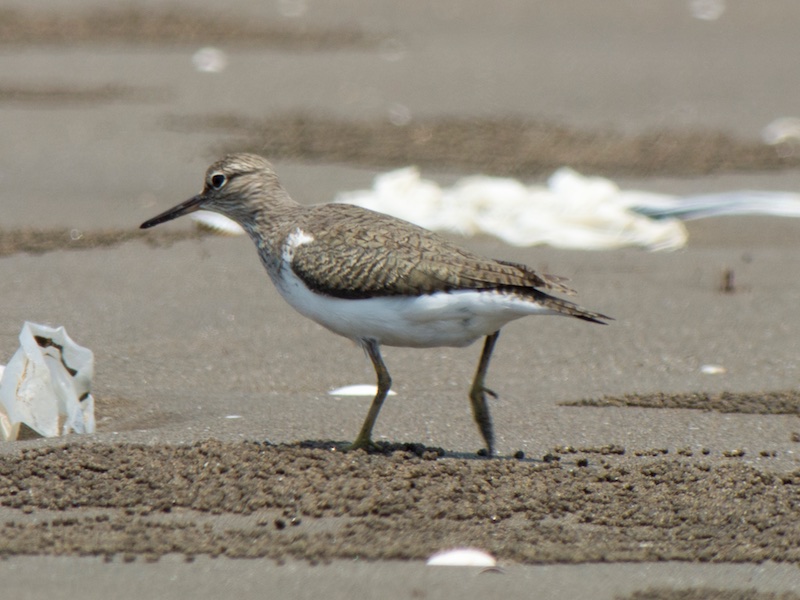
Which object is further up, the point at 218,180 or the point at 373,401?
the point at 218,180

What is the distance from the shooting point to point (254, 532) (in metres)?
3.35

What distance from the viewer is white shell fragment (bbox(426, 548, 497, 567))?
10.4 ft

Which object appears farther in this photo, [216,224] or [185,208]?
[216,224]

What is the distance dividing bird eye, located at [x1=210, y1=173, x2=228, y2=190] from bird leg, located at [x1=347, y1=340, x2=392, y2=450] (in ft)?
2.79

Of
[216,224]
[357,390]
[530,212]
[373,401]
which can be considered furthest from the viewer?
[530,212]

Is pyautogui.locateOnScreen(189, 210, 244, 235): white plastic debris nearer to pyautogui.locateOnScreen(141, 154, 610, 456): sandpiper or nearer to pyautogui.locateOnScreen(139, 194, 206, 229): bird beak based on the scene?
pyautogui.locateOnScreen(139, 194, 206, 229): bird beak

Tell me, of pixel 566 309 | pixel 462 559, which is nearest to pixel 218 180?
pixel 566 309

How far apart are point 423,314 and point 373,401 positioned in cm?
33

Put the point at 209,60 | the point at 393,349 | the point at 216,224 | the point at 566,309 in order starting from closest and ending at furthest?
the point at 566,309, the point at 393,349, the point at 216,224, the point at 209,60

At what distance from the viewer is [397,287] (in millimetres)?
3955

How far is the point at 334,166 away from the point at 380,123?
1211 mm

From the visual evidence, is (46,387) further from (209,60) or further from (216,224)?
(209,60)

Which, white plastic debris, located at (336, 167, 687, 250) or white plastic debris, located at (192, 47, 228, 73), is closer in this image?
white plastic debris, located at (336, 167, 687, 250)

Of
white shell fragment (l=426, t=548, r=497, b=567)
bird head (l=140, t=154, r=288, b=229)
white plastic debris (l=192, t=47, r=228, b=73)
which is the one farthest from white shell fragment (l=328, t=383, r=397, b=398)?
white plastic debris (l=192, t=47, r=228, b=73)
